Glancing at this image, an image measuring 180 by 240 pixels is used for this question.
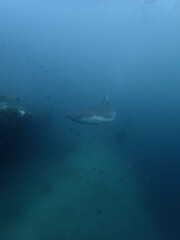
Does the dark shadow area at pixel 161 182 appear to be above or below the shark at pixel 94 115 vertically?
below

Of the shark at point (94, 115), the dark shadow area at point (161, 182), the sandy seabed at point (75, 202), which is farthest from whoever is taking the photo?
the dark shadow area at point (161, 182)

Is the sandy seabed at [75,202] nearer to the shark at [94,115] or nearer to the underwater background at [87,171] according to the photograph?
the underwater background at [87,171]

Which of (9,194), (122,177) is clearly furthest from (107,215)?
(9,194)

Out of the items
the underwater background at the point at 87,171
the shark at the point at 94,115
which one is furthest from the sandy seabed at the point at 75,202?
the shark at the point at 94,115

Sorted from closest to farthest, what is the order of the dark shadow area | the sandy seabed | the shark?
the shark, the sandy seabed, the dark shadow area


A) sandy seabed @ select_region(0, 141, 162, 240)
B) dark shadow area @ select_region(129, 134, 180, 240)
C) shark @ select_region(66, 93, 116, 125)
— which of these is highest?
shark @ select_region(66, 93, 116, 125)

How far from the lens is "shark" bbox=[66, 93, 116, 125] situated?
755 cm

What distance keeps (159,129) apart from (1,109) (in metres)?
12.0

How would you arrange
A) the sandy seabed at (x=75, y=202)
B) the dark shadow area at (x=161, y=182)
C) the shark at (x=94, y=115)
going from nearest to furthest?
the shark at (x=94, y=115) < the sandy seabed at (x=75, y=202) < the dark shadow area at (x=161, y=182)

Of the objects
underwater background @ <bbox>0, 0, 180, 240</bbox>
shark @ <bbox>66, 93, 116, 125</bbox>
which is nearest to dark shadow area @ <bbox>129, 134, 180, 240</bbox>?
underwater background @ <bbox>0, 0, 180, 240</bbox>

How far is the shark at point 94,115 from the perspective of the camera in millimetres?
7547

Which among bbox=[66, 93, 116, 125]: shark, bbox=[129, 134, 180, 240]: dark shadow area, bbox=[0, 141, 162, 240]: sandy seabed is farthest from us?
bbox=[129, 134, 180, 240]: dark shadow area

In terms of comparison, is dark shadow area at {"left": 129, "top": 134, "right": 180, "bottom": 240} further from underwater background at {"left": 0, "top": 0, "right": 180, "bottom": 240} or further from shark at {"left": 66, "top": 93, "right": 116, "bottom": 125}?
shark at {"left": 66, "top": 93, "right": 116, "bottom": 125}

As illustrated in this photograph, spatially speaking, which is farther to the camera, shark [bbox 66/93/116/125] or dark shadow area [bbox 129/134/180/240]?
dark shadow area [bbox 129/134/180/240]
